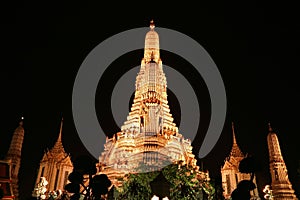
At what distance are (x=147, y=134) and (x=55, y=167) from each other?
44.2 ft

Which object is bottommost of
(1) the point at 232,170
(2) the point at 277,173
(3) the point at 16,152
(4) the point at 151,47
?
(2) the point at 277,173

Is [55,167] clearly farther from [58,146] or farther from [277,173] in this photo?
[277,173]

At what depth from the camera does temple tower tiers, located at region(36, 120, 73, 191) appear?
43.1m

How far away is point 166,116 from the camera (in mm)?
48844

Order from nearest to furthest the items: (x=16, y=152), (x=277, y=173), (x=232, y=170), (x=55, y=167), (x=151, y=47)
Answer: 1. (x=16, y=152)
2. (x=277, y=173)
3. (x=55, y=167)
4. (x=232, y=170)
5. (x=151, y=47)

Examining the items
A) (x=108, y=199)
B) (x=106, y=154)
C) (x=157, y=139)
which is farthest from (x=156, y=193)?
(x=106, y=154)

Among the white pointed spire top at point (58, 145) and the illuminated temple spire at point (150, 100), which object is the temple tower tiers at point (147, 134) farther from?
the white pointed spire top at point (58, 145)

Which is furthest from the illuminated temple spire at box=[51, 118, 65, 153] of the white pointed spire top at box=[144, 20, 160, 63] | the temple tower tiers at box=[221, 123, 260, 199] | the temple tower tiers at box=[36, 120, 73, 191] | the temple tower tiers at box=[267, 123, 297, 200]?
the temple tower tiers at box=[267, 123, 297, 200]

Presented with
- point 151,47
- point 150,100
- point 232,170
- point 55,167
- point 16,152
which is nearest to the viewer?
point 16,152

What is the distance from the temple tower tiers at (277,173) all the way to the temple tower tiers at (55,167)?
28.2 m

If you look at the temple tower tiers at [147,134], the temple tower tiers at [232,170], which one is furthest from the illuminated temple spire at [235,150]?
the temple tower tiers at [147,134]

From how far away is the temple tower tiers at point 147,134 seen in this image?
1608 inches

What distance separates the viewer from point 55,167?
44.4 m

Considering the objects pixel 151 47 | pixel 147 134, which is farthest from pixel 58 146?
pixel 151 47
